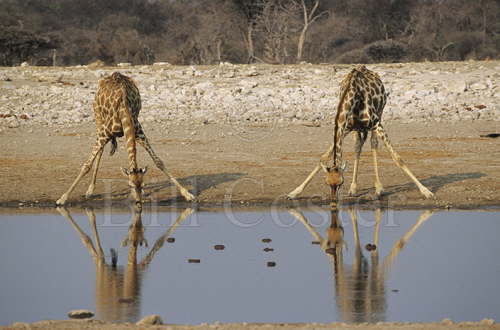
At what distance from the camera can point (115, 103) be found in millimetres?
13094

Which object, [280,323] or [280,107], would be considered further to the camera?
[280,107]

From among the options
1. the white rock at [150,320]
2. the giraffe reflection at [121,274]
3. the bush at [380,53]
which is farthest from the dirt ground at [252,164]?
the bush at [380,53]

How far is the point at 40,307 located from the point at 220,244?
283cm

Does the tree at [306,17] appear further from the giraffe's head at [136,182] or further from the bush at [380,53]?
the giraffe's head at [136,182]

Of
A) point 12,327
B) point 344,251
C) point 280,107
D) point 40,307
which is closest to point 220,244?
point 344,251

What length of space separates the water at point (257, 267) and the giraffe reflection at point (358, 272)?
0.01 meters

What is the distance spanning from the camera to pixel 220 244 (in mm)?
10500

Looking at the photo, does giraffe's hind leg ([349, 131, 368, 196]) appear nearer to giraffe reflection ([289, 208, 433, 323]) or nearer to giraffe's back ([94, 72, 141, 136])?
giraffe reflection ([289, 208, 433, 323])

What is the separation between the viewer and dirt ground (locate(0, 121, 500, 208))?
1350 centimetres

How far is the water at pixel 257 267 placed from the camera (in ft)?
26.0

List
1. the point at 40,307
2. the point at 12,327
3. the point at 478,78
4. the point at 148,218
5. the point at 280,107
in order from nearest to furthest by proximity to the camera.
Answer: the point at 12,327 → the point at 40,307 → the point at 148,218 → the point at 280,107 → the point at 478,78

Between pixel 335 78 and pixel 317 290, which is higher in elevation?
pixel 335 78

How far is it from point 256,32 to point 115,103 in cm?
2196

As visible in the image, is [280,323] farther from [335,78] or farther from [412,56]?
[412,56]
